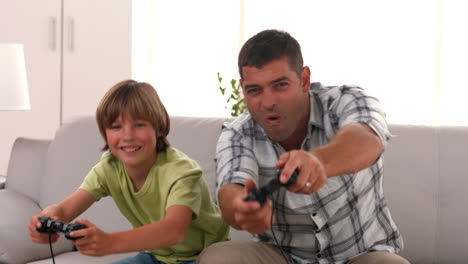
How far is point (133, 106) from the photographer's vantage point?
181cm

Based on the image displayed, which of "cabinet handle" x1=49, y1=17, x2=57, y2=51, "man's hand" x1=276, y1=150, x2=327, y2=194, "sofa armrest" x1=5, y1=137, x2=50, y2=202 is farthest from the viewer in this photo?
"cabinet handle" x1=49, y1=17, x2=57, y2=51

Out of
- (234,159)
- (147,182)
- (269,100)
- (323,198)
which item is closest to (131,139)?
(147,182)

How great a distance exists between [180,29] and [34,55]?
3.47ft

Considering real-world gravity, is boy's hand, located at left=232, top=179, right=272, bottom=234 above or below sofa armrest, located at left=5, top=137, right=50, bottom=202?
above

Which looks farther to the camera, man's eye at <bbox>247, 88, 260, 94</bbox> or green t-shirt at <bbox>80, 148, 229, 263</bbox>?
green t-shirt at <bbox>80, 148, 229, 263</bbox>

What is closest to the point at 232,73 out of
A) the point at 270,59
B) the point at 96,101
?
the point at 96,101

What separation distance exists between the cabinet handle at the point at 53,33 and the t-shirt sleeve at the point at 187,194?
3.00 metres

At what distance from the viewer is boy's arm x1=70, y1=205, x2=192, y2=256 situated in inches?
58.9

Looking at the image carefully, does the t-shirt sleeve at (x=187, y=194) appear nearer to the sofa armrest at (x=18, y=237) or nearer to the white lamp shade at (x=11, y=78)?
the sofa armrest at (x=18, y=237)

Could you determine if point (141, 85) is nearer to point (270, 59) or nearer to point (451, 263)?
point (270, 59)

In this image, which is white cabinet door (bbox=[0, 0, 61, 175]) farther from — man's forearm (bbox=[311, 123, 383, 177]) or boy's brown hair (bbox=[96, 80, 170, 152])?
man's forearm (bbox=[311, 123, 383, 177])

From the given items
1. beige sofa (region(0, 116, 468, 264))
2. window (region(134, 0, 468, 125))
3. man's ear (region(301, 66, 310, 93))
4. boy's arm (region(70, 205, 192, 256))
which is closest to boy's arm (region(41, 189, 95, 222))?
boy's arm (region(70, 205, 192, 256))

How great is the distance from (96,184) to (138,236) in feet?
1.14

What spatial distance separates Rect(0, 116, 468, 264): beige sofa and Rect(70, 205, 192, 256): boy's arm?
537 millimetres
